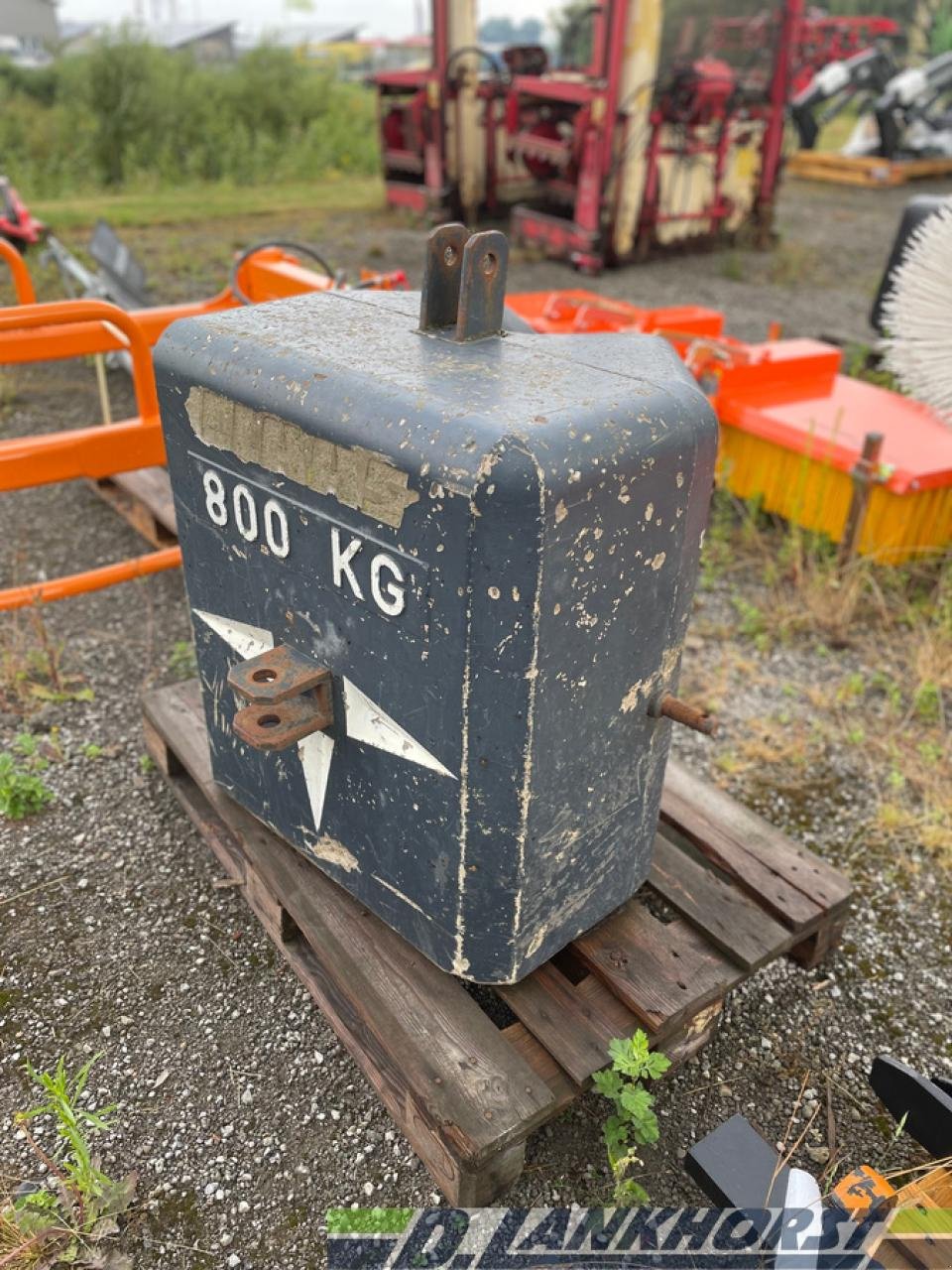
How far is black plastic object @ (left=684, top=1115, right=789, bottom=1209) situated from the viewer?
1468 mm

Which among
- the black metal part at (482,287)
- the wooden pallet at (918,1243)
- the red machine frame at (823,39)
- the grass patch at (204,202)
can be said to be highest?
the red machine frame at (823,39)

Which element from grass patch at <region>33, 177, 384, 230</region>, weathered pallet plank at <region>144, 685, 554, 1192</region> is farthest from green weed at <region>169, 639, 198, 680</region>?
grass patch at <region>33, 177, 384, 230</region>

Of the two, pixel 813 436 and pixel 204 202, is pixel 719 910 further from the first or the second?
pixel 204 202

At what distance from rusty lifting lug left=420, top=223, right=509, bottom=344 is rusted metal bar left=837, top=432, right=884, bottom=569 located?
2.03m

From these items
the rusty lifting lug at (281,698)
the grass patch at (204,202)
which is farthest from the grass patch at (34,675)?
the grass patch at (204,202)

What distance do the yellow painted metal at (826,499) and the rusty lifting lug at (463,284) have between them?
7.27ft

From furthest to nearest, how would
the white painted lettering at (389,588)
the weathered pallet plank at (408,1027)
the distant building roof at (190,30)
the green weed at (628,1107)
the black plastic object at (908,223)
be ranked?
the distant building roof at (190,30), the black plastic object at (908,223), the green weed at (628,1107), the weathered pallet plank at (408,1027), the white painted lettering at (389,588)

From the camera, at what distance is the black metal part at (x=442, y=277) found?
5.05 feet

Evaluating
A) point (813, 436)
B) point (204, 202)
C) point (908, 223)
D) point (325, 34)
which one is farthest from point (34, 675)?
point (325, 34)

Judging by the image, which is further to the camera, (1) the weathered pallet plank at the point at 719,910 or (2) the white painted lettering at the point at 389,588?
(1) the weathered pallet plank at the point at 719,910

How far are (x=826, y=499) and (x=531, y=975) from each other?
2.41 m

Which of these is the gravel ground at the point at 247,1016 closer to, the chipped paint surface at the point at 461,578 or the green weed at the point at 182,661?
the green weed at the point at 182,661

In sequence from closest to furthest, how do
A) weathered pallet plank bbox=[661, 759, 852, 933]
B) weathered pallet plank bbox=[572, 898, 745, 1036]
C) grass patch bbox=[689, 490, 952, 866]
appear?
weathered pallet plank bbox=[572, 898, 745, 1036] → weathered pallet plank bbox=[661, 759, 852, 933] → grass patch bbox=[689, 490, 952, 866]

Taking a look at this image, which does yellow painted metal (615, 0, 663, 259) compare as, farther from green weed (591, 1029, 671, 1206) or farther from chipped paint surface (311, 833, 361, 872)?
green weed (591, 1029, 671, 1206)
